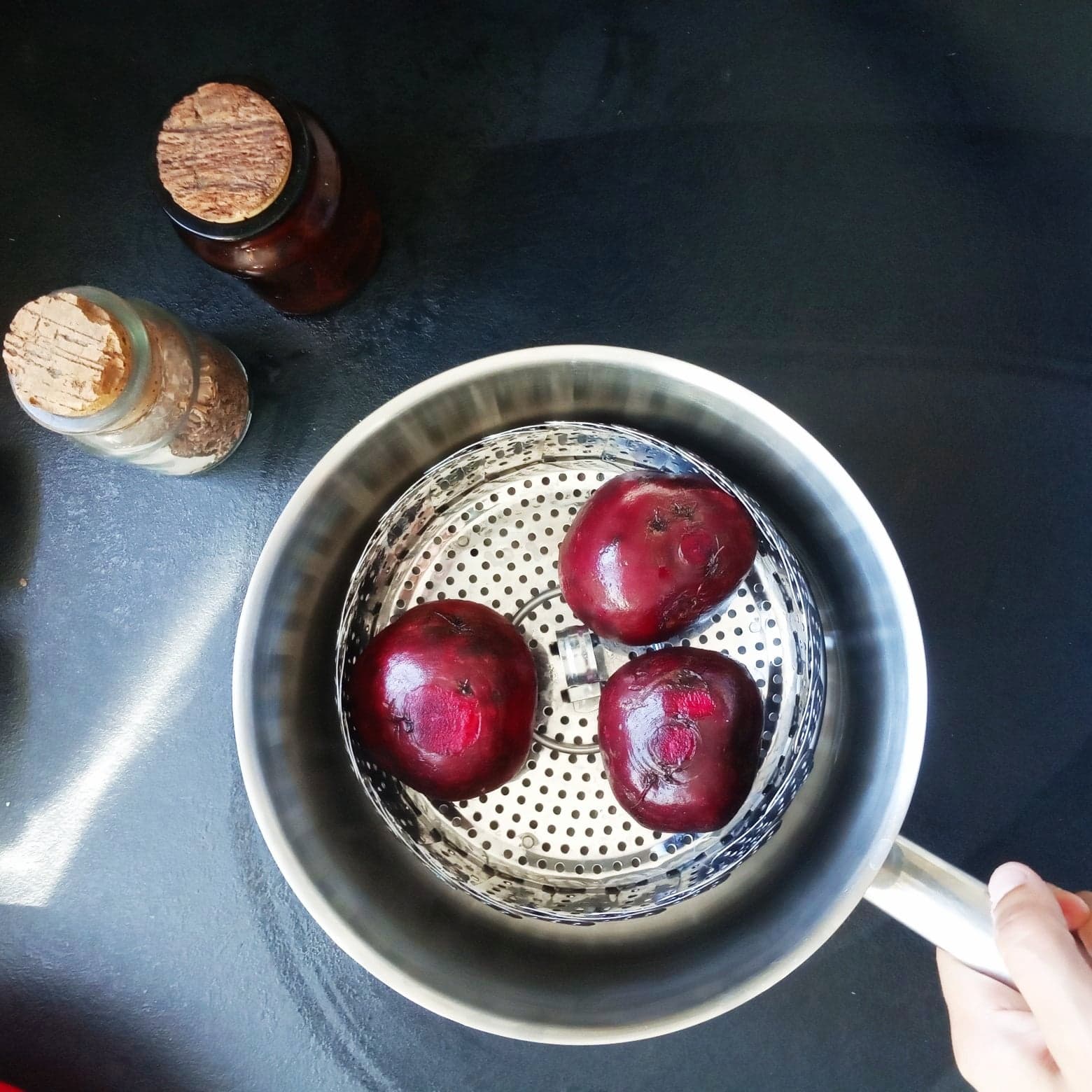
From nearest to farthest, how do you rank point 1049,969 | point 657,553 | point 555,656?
point 1049,969, point 657,553, point 555,656

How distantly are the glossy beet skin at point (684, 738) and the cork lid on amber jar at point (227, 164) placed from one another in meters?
0.39

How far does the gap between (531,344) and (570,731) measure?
1.04ft

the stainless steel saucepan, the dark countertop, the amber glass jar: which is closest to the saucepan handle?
the stainless steel saucepan

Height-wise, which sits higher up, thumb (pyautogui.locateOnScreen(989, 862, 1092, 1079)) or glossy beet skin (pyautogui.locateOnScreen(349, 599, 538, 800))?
thumb (pyautogui.locateOnScreen(989, 862, 1092, 1079))

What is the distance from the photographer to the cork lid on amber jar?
55 cm

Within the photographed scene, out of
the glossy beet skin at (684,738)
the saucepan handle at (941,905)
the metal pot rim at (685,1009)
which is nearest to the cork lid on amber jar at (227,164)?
the metal pot rim at (685,1009)

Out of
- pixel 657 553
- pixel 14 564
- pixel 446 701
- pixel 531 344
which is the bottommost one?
pixel 14 564

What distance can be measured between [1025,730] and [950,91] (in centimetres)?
54

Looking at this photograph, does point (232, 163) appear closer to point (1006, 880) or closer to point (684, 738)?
point (684, 738)

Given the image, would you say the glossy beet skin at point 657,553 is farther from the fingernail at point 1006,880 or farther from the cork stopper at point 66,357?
the cork stopper at point 66,357

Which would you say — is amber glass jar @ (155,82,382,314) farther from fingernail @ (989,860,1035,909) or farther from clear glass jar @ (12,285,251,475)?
fingernail @ (989,860,1035,909)

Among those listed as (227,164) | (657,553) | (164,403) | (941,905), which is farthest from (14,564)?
(941,905)

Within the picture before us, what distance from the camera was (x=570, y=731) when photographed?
65 centimetres

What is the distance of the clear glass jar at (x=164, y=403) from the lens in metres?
0.56
